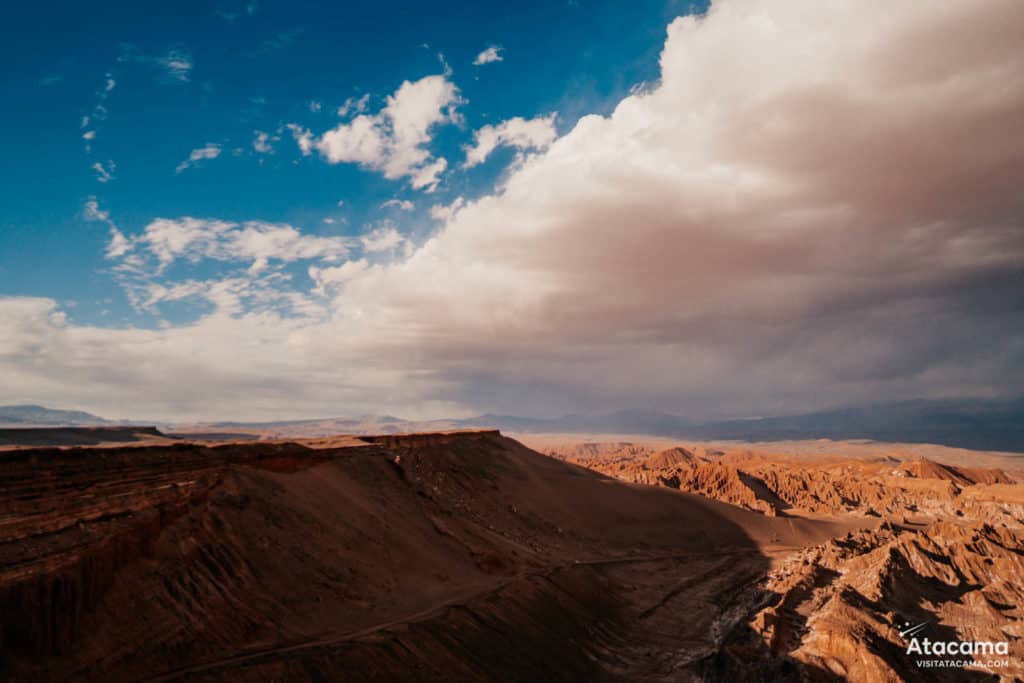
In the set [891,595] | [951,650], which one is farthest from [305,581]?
[891,595]

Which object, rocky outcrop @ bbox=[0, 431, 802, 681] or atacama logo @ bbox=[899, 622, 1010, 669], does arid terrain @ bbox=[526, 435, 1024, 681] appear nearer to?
atacama logo @ bbox=[899, 622, 1010, 669]

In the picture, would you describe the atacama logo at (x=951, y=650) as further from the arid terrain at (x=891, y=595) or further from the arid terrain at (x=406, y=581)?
the arid terrain at (x=406, y=581)

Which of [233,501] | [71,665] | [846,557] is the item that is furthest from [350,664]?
[846,557]

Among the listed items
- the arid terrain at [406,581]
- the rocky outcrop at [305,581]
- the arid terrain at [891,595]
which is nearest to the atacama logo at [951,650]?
the arid terrain at [891,595]

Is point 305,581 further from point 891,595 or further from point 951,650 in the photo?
point 891,595

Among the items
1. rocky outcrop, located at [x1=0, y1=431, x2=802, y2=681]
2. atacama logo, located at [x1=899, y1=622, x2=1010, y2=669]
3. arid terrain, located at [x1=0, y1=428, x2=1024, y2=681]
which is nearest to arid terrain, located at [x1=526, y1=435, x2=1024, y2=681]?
arid terrain, located at [x1=0, y1=428, x2=1024, y2=681]
